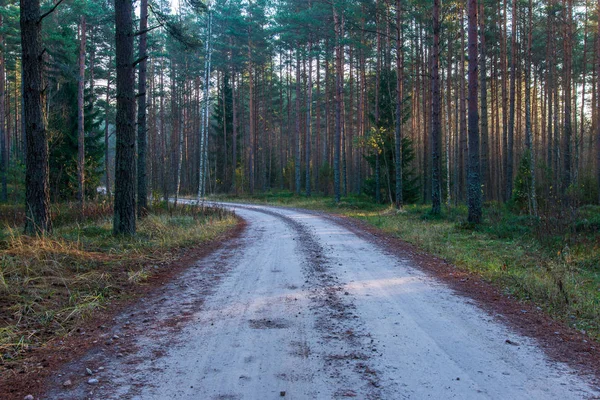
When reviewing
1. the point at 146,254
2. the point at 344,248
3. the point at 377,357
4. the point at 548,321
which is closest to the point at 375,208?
the point at 344,248

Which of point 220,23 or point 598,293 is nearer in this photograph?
point 598,293

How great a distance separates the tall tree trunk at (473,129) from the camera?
1402 cm

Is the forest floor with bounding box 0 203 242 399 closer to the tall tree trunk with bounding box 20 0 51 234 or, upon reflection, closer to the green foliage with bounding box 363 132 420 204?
the tall tree trunk with bounding box 20 0 51 234

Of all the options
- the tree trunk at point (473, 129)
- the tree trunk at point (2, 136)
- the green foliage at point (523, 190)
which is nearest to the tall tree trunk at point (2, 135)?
the tree trunk at point (2, 136)

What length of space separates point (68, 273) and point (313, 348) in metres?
4.60

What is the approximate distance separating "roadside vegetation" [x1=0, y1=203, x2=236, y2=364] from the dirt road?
682 mm

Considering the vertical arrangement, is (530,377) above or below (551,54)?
below

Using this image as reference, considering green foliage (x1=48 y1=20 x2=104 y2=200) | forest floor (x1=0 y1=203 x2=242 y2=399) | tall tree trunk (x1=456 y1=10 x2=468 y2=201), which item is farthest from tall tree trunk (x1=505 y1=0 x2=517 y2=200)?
green foliage (x1=48 y1=20 x2=104 y2=200)

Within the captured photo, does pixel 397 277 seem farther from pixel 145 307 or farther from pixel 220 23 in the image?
pixel 220 23

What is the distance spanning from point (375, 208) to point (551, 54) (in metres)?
15.5

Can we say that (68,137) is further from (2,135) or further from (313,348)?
(313,348)

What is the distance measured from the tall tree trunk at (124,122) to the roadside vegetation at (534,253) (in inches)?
296

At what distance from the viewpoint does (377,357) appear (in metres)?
3.90

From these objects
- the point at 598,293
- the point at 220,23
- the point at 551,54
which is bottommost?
the point at 598,293
